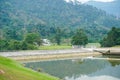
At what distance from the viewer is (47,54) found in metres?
66.9

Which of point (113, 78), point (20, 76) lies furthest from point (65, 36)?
point (20, 76)

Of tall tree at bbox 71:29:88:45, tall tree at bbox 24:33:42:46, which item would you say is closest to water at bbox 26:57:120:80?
tall tree at bbox 24:33:42:46

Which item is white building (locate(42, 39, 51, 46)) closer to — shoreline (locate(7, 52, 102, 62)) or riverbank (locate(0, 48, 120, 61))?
riverbank (locate(0, 48, 120, 61))

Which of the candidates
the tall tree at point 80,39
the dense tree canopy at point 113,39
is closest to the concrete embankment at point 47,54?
the dense tree canopy at point 113,39

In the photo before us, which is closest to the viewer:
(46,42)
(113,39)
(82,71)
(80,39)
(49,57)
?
(82,71)

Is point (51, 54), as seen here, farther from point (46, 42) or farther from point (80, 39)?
point (46, 42)

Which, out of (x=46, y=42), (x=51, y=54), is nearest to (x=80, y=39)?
(x=51, y=54)

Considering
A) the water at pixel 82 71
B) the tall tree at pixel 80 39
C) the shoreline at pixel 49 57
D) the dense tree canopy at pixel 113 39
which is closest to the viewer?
the water at pixel 82 71

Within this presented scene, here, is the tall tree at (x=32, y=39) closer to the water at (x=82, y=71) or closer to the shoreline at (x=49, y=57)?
the shoreline at (x=49, y=57)

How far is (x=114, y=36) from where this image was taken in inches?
3359

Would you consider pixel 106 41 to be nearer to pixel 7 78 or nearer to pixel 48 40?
pixel 48 40

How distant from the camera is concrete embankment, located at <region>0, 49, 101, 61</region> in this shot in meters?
61.8

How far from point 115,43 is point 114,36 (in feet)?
6.29

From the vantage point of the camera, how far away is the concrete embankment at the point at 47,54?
6176 centimetres
